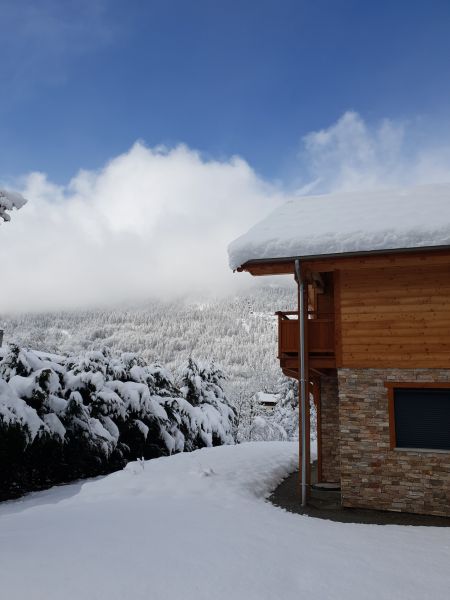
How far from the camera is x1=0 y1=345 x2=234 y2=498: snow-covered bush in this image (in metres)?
13.6

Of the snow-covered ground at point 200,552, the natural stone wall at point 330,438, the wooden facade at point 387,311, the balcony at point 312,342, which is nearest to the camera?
the snow-covered ground at point 200,552

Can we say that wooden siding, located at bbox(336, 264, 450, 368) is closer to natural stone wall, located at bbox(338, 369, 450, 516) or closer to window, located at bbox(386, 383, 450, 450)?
natural stone wall, located at bbox(338, 369, 450, 516)

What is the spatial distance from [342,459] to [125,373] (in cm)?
1055

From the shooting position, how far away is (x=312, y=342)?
1198 centimetres

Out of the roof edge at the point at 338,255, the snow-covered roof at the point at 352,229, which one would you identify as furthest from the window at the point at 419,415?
the snow-covered roof at the point at 352,229

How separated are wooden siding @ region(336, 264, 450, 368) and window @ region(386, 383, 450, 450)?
55cm

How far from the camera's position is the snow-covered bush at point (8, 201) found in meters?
8.69

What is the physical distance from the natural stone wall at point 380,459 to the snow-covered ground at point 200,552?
1550 millimetres

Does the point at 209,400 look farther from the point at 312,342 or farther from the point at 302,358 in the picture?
the point at 302,358

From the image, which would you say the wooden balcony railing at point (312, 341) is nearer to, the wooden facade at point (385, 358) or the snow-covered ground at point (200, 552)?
the wooden facade at point (385, 358)

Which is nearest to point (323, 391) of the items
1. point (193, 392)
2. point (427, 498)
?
point (427, 498)

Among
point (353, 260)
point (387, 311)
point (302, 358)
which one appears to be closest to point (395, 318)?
point (387, 311)

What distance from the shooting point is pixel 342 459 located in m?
10.8

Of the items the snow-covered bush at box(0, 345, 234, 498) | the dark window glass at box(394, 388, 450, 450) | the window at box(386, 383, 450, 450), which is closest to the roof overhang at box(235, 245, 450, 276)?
A: the window at box(386, 383, 450, 450)
